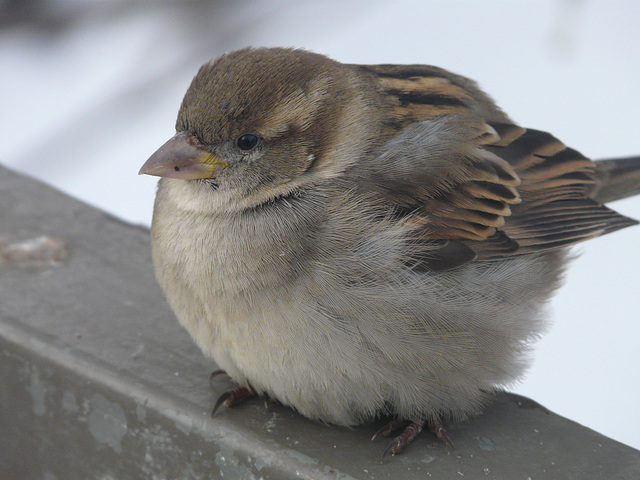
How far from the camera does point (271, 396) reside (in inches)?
78.9

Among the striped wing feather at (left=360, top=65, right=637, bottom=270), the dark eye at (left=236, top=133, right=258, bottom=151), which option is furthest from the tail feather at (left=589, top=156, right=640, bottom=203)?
the dark eye at (left=236, top=133, right=258, bottom=151)

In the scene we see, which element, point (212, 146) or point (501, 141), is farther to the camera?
point (501, 141)

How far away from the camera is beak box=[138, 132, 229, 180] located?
1959mm

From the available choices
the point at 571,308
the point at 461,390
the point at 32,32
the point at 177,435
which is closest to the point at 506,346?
the point at 461,390

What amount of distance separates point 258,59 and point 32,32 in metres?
3.94

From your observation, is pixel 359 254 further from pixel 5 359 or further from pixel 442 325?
pixel 5 359

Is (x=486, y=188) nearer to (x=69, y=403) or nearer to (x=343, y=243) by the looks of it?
(x=343, y=243)

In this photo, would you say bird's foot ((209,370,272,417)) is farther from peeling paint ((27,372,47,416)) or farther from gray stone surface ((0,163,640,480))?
peeling paint ((27,372,47,416))

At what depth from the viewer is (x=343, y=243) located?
1873 millimetres

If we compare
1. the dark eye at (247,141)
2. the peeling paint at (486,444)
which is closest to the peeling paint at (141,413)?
the dark eye at (247,141)

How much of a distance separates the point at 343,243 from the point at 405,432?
44 cm

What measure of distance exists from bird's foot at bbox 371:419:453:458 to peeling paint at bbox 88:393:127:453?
559mm

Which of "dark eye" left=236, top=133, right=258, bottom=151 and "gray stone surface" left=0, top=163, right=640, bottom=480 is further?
"dark eye" left=236, top=133, right=258, bottom=151

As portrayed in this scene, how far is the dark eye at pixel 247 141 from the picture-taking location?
1.99 meters
